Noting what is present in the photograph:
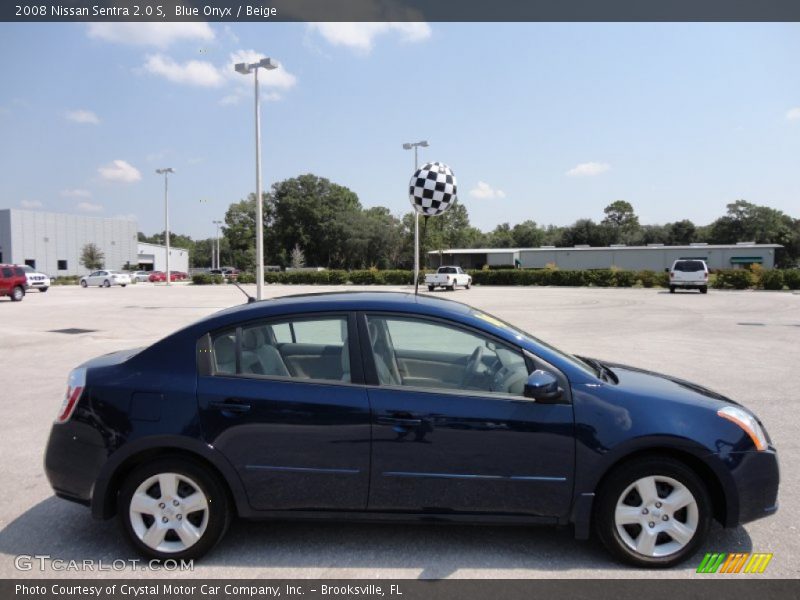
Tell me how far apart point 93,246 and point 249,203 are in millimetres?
39708

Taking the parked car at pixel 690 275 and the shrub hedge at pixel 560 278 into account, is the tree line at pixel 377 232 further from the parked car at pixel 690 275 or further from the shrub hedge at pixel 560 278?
the parked car at pixel 690 275

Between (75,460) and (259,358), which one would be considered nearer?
(75,460)

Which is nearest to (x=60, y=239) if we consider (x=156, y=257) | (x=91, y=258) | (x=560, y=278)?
(x=91, y=258)

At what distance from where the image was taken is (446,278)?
39.1m

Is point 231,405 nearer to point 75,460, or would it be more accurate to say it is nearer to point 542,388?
point 75,460

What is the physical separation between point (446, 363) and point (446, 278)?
35.4 meters

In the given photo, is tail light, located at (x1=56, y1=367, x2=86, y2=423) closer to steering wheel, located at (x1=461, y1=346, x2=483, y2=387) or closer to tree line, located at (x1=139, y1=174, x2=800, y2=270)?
steering wheel, located at (x1=461, y1=346, x2=483, y2=387)

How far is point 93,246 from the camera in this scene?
71750 mm

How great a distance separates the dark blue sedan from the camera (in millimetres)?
3197

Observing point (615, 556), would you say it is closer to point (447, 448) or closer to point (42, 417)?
point (447, 448)

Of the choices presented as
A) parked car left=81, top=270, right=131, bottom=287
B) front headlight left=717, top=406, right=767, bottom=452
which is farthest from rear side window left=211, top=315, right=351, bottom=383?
parked car left=81, top=270, right=131, bottom=287

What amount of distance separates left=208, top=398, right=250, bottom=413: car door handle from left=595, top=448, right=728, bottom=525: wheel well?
204cm

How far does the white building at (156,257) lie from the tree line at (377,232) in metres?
10.5
